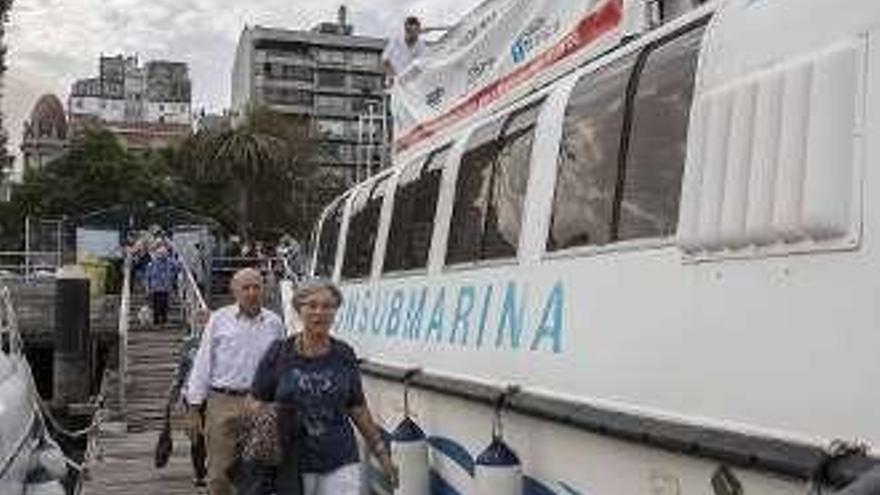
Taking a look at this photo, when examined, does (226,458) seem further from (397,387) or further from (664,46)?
(664,46)

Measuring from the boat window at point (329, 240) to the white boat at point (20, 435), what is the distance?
4.70 meters

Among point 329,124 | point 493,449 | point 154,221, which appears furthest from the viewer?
point 329,124

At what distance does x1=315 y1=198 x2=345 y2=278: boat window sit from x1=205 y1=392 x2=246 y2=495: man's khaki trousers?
3292 millimetres

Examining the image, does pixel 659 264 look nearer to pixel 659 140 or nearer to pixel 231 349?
pixel 659 140

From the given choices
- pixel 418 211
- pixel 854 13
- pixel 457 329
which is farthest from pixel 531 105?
pixel 854 13

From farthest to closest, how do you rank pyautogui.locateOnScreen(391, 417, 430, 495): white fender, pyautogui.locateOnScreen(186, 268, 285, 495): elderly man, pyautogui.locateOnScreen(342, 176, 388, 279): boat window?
pyautogui.locateOnScreen(342, 176, 388, 279): boat window
pyautogui.locateOnScreen(186, 268, 285, 495): elderly man
pyautogui.locateOnScreen(391, 417, 430, 495): white fender

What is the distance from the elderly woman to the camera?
693 cm

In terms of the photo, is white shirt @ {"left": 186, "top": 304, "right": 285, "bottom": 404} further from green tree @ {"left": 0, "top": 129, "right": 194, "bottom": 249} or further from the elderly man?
green tree @ {"left": 0, "top": 129, "right": 194, "bottom": 249}

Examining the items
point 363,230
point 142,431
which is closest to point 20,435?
point 363,230

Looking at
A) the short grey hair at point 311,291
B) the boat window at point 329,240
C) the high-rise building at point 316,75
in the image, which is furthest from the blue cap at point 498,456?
the high-rise building at point 316,75

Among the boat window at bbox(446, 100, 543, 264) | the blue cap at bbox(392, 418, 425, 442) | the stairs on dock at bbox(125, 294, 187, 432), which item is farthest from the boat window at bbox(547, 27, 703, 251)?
the stairs on dock at bbox(125, 294, 187, 432)

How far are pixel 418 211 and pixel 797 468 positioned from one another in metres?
5.41

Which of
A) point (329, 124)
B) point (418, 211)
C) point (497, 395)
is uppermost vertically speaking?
point (329, 124)

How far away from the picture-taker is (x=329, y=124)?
127 meters
